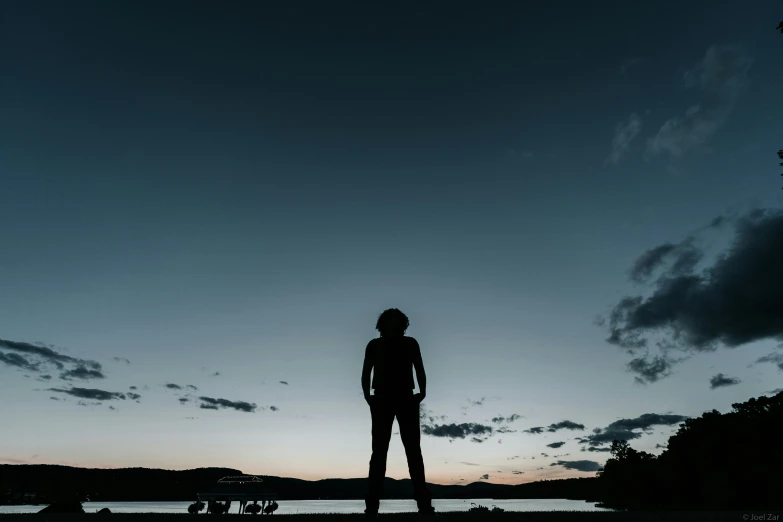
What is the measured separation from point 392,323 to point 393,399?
1235mm

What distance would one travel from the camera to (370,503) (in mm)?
6828

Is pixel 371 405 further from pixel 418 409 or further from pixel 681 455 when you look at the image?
pixel 681 455

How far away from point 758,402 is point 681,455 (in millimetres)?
16781

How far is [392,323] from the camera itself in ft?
27.2

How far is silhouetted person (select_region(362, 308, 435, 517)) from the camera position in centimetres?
736

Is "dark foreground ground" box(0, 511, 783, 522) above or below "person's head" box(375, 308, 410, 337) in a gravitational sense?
below

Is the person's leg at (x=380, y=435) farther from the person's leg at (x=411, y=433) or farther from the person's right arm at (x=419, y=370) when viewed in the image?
the person's right arm at (x=419, y=370)

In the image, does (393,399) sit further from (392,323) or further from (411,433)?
(392,323)

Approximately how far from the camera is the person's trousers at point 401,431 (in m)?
7.38

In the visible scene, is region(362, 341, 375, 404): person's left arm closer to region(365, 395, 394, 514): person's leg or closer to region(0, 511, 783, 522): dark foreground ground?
Answer: region(365, 395, 394, 514): person's leg

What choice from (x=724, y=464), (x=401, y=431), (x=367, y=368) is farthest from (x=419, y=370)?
(x=724, y=464)

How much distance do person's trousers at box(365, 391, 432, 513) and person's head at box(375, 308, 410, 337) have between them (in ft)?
3.37

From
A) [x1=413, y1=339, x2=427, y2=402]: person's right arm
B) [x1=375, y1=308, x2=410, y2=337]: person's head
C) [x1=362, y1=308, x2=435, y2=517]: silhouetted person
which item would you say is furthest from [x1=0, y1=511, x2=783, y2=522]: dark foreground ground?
[x1=375, y1=308, x2=410, y2=337]: person's head

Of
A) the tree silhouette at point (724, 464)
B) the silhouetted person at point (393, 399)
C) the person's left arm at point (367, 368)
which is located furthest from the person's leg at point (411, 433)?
the tree silhouette at point (724, 464)
